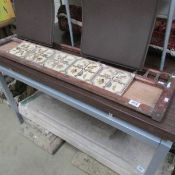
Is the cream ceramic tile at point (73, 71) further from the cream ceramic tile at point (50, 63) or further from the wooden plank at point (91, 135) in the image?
the wooden plank at point (91, 135)

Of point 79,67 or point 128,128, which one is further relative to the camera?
point 79,67

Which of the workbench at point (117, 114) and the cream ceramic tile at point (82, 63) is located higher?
the cream ceramic tile at point (82, 63)

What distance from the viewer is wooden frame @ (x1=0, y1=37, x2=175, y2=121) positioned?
2.67 feet

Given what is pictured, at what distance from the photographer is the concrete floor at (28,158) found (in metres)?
1.50

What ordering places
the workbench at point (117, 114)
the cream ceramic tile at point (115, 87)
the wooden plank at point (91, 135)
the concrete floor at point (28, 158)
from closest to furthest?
the workbench at point (117, 114) → the cream ceramic tile at point (115, 87) → the wooden plank at point (91, 135) → the concrete floor at point (28, 158)

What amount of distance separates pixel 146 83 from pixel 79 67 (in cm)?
37

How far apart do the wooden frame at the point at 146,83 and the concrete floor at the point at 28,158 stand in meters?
0.80

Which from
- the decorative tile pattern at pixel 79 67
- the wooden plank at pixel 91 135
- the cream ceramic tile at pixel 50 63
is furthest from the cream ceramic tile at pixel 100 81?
A: the wooden plank at pixel 91 135

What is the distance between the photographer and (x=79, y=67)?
3.61 feet

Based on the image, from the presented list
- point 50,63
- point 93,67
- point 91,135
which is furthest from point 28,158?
point 93,67

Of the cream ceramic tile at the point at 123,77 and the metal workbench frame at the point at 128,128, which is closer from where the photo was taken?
the metal workbench frame at the point at 128,128

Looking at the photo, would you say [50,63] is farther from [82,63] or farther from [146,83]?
[146,83]

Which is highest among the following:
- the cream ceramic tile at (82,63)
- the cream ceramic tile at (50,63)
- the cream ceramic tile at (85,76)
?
the cream ceramic tile at (82,63)

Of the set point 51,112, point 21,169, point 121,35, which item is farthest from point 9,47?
point 21,169
